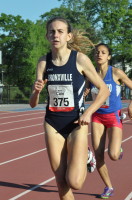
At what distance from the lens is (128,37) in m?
49.9

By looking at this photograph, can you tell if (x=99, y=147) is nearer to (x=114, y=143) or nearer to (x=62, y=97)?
(x=114, y=143)

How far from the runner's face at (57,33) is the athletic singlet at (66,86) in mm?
165

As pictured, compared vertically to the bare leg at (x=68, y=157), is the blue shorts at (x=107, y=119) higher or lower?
higher

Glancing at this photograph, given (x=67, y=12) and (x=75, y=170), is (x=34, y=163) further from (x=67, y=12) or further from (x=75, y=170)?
(x=67, y=12)

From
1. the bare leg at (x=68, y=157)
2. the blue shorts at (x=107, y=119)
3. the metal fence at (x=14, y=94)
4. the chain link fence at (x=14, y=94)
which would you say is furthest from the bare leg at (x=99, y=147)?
the chain link fence at (x=14, y=94)

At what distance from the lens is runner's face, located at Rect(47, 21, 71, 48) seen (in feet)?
13.8

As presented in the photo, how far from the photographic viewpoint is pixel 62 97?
4188mm

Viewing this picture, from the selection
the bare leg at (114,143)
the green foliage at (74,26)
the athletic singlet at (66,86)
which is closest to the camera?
the athletic singlet at (66,86)

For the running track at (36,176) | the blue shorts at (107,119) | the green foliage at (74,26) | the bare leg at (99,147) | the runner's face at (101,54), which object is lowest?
the running track at (36,176)

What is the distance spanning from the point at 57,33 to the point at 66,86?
50cm

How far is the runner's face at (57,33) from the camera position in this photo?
13.8ft

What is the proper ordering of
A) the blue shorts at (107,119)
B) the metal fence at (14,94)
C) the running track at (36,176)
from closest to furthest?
the blue shorts at (107,119), the running track at (36,176), the metal fence at (14,94)

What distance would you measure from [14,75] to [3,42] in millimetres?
4908

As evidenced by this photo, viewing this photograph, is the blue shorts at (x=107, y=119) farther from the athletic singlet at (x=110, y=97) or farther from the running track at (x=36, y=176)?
the running track at (x=36, y=176)
